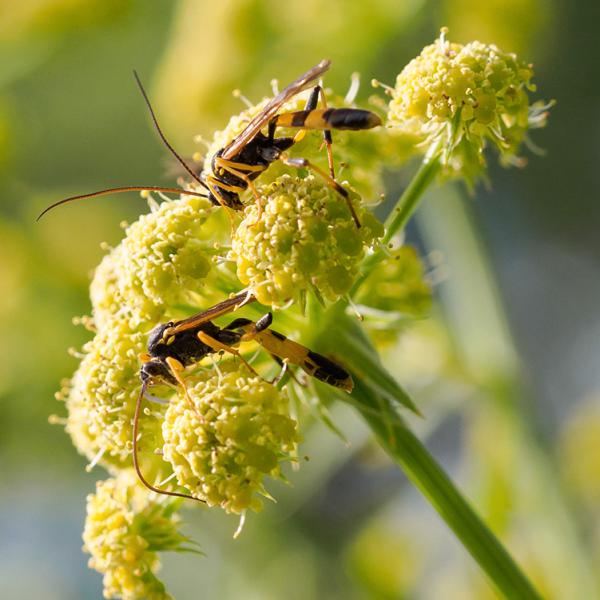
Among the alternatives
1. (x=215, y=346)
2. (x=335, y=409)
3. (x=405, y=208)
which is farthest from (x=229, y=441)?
(x=335, y=409)

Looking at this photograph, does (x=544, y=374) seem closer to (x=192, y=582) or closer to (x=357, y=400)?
(x=192, y=582)

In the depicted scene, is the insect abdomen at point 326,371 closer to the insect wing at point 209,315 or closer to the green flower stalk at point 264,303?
the green flower stalk at point 264,303

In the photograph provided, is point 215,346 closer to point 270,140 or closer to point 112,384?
point 112,384

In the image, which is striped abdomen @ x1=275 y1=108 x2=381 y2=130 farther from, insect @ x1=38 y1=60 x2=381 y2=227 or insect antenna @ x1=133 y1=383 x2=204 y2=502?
insect antenna @ x1=133 y1=383 x2=204 y2=502

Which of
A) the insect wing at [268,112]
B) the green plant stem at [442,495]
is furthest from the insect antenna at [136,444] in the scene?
the insect wing at [268,112]

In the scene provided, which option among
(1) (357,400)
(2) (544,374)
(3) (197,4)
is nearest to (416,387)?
(1) (357,400)

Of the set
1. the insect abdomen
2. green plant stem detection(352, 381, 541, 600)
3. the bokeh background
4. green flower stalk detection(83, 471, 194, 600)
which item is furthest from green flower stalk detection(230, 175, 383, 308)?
the bokeh background
